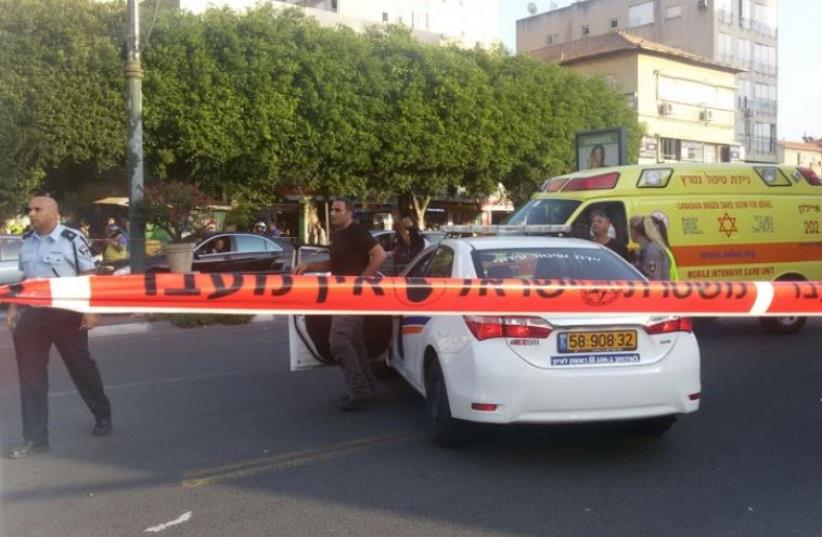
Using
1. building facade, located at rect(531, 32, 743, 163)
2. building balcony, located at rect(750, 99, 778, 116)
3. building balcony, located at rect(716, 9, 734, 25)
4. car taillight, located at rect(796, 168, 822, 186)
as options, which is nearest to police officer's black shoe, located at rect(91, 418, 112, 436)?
car taillight, located at rect(796, 168, 822, 186)

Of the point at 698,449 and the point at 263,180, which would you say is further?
the point at 263,180

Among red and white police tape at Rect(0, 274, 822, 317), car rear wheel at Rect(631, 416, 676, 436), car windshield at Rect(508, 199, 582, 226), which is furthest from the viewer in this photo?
car windshield at Rect(508, 199, 582, 226)

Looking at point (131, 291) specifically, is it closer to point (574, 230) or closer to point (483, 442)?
point (483, 442)

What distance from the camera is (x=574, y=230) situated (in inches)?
443

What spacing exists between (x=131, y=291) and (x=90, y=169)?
26.1m

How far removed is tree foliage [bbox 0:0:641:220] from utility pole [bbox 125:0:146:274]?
8.73 metres

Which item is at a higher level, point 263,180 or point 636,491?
point 263,180

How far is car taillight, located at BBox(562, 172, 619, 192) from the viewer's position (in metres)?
11.7

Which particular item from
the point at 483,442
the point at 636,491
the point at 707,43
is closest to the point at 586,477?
the point at 636,491

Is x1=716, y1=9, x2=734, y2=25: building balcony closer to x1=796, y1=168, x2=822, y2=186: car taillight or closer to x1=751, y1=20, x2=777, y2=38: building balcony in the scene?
x1=751, y1=20, x2=777, y2=38: building balcony

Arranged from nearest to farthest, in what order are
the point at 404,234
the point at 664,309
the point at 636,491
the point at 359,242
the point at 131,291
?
1. the point at 131,291
2. the point at 664,309
3. the point at 636,491
4. the point at 359,242
5. the point at 404,234

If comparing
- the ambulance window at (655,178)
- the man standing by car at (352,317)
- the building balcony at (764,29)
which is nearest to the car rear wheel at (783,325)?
the ambulance window at (655,178)

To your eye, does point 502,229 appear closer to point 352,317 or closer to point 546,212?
point 546,212

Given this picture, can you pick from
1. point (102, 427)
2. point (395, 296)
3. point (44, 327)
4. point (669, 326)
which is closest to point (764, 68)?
point (669, 326)
